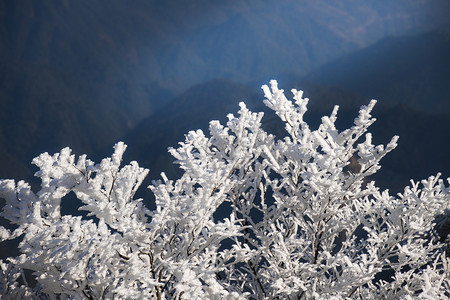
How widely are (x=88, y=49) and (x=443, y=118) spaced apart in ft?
157

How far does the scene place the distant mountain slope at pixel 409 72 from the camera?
3179cm

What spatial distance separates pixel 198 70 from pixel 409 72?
120 ft

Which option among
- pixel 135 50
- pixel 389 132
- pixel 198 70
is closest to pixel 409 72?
pixel 389 132

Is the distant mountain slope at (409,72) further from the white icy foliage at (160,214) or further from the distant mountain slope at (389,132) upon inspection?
the white icy foliage at (160,214)

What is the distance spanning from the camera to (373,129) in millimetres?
21500

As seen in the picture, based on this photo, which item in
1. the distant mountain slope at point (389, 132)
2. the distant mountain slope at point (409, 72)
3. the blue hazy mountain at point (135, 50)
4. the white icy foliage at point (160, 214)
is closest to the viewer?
the white icy foliage at point (160, 214)

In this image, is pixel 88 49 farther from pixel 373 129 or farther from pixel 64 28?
pixel 373 129

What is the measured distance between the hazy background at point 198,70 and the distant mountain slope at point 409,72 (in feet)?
0.44

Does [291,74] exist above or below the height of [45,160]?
above

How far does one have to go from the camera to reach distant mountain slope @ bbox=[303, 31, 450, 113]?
31.8 meters

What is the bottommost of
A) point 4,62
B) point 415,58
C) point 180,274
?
point 180,274

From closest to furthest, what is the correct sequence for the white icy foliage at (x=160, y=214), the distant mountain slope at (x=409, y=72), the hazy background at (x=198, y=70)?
the white icy foliage at (x=160, y=214) < the hazy background at (x=198, y=70) < the distant mountain slope at (x=409, y=72)

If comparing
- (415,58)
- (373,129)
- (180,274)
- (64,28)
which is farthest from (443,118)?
(64,28)

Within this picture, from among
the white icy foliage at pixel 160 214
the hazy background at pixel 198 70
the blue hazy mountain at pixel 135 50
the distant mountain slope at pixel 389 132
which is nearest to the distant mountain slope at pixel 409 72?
the hazy background at pixel 198 70
